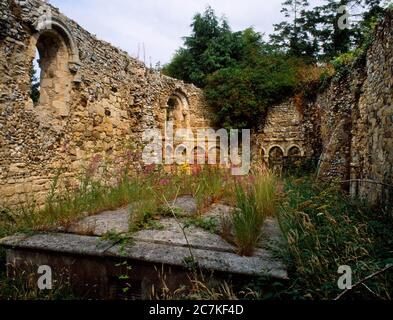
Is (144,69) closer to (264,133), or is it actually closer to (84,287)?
(264,133)

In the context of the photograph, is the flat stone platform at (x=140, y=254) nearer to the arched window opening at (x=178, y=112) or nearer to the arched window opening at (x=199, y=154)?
the arched window opening at (x=199, y=154)

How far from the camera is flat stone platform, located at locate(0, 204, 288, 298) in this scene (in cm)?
250

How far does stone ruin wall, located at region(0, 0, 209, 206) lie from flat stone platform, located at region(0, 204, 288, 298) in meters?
1.40

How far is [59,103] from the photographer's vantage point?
6570mm

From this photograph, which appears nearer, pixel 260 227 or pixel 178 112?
pixel 260 227

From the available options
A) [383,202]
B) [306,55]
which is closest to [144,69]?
[383,202]

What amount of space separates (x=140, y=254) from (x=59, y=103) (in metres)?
5.04

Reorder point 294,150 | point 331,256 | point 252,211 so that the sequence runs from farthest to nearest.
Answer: point 294,150 → point 252,211 → point 331,256

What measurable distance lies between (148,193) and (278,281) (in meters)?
2.50

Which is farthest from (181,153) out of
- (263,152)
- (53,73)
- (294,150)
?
(53,73)

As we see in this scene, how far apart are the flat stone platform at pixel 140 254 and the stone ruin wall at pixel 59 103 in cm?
140

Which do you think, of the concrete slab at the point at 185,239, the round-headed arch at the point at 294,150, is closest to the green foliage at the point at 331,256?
the concrete slab at the point at 185,239

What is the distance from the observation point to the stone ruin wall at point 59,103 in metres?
5.25

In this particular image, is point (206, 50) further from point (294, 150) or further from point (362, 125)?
point (362, 125)
